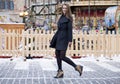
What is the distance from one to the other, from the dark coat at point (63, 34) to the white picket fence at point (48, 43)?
6.59 metres

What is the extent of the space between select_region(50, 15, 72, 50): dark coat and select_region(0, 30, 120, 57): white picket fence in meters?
6.59

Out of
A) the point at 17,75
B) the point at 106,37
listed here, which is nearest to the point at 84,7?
the point at 106,37

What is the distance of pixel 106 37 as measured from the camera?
1731 cm

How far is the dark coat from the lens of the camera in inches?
397

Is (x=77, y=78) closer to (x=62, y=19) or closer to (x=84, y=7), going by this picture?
(x=62, y=19)

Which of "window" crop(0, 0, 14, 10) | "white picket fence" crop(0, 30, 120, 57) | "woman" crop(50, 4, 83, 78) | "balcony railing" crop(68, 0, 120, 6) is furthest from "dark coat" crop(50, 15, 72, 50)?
"window" crop(0, 0, 14, 10)

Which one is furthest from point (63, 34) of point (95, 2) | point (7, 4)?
point (7, 4)

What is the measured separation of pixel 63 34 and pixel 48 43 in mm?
6936

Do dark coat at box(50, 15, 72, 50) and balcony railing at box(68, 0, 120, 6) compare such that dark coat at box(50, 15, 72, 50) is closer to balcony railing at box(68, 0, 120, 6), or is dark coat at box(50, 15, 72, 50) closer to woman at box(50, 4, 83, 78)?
woman at box(50, 4, 83, 78)

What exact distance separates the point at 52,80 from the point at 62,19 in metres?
1.65

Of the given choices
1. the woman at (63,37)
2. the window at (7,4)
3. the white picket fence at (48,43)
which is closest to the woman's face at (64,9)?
the woman at (63,37)

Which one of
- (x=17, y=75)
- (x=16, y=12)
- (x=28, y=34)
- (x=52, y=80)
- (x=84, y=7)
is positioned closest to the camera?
(x=52, y=80)

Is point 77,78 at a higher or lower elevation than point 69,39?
lower

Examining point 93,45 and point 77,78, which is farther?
point 93,45
